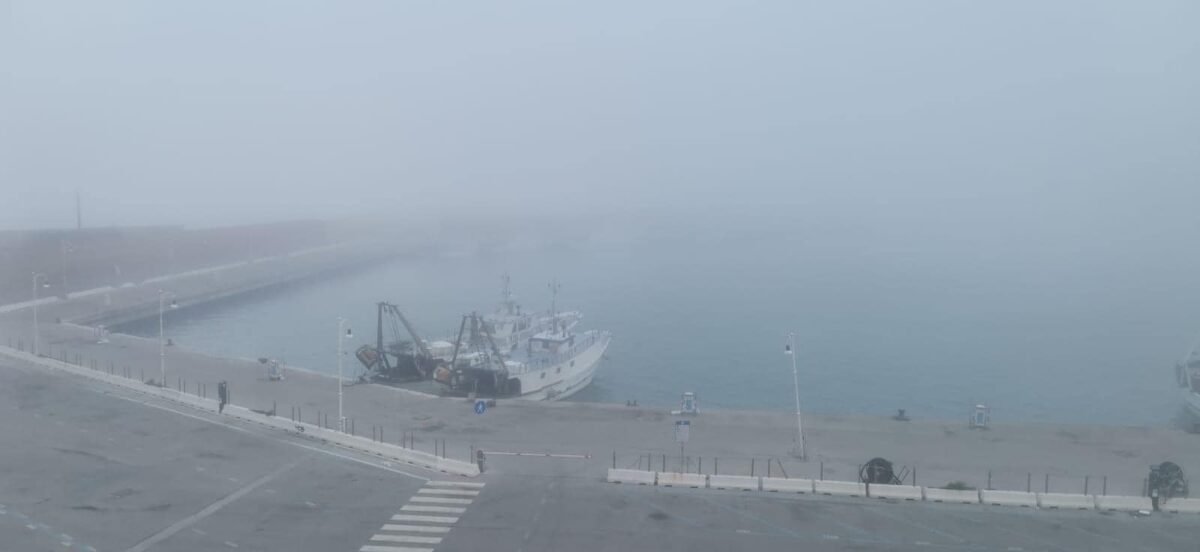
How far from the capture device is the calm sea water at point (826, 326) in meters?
37.8

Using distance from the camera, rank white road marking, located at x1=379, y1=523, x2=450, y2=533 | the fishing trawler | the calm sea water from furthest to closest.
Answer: the calm sea water → the fishing trawler → white road marking, located at x1=379, y1=523, x2=450, y2=533

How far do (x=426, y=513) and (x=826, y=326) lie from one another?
136ft

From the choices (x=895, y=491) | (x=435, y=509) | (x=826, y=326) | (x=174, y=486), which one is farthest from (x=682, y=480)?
(x=826, y=326)

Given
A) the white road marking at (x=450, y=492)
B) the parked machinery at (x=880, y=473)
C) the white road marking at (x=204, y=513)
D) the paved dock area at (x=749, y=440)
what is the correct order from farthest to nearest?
the paved dock area at (x=749, y=440) → the parked machinery at (x=880, y=473) → the white road marking at (x=450, y=492) → the white road marking at (x=204, y=513)

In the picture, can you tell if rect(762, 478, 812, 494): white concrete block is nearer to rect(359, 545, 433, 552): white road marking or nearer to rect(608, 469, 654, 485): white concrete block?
rect(608, 469, 654, 485): white concrete block

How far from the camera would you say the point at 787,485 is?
16.5m

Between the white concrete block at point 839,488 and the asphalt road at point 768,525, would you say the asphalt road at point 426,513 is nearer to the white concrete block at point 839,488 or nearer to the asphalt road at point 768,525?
the asphalt road at point 768,525

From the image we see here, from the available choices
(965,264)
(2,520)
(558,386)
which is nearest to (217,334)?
(558,386)

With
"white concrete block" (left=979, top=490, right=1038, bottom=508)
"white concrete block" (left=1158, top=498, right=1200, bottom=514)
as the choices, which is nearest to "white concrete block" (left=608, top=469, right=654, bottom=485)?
"white concrete block" (left=979, top=490, right=1038, bottom=508)

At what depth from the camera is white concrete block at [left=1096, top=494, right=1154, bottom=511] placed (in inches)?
608

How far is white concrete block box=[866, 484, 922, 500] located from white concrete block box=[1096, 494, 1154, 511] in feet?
10.0

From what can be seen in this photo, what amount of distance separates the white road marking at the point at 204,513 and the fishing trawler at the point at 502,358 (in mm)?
11874

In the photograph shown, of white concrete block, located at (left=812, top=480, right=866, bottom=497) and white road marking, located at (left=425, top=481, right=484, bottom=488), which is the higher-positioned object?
white concrete block, located at (left=812, top=480, right=866, bottom=497)

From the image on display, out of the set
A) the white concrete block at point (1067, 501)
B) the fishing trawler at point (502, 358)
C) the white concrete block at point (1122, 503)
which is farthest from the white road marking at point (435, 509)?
the fishing trawler at point (502, 358)
